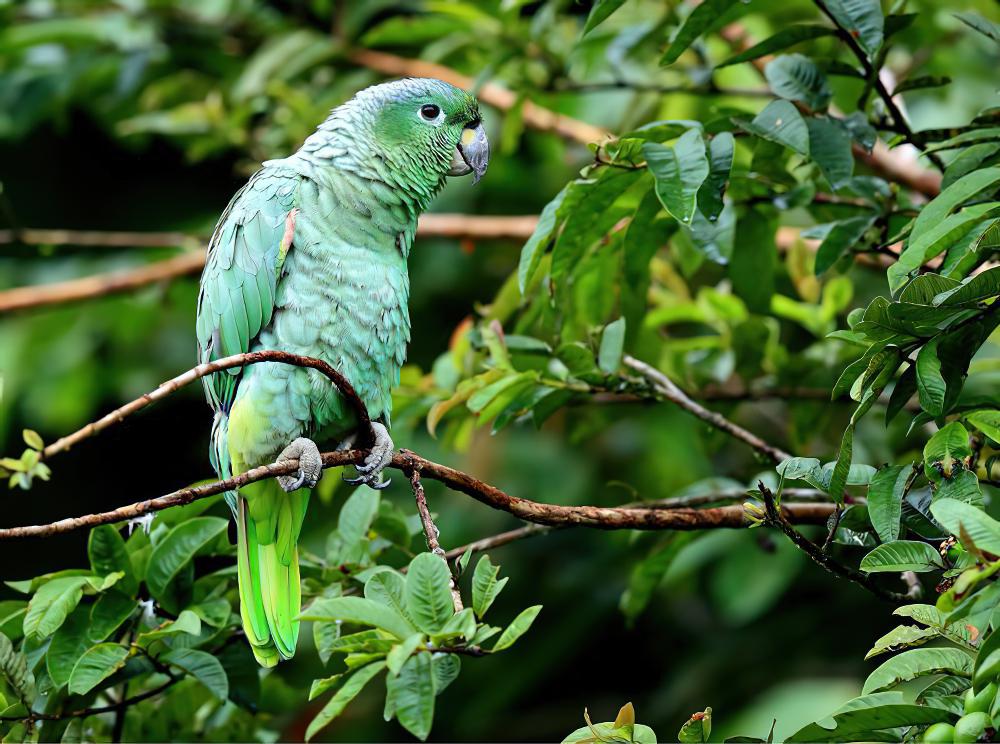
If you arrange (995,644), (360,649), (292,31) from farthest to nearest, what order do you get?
A: (292,31) < (360,649) < (995,644)

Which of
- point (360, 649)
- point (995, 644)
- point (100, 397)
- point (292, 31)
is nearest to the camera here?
point (995, 644)

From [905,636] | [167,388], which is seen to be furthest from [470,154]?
[905,636]

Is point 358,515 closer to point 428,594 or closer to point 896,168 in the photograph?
point 428,594

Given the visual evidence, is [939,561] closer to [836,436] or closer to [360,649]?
[360,649]

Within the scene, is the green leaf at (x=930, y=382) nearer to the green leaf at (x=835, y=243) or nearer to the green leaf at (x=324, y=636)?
the green leaf at (x=835, y=243)

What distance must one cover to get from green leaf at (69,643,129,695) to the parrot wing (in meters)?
0.55

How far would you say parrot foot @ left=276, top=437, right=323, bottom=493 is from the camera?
5.94 feet

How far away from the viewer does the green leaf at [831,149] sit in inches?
67.7

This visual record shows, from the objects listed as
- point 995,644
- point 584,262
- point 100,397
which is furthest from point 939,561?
point 100,397

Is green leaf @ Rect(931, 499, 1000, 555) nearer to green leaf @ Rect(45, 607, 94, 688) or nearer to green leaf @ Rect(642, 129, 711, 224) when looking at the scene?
green leaf @ Rect(642, 129, 711, 224)

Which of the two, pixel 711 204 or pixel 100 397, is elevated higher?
pixel 711 204

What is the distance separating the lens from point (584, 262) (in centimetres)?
213

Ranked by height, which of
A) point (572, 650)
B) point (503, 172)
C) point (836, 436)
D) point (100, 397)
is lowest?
point (572, 650)

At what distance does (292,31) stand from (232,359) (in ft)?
8.39
